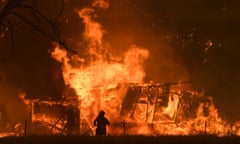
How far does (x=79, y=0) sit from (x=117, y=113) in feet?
23.5

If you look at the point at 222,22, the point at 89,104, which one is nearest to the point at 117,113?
the point at 89,104

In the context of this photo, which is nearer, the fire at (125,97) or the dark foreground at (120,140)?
the dark foreground at (120,140)

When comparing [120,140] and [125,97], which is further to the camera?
[125,97]

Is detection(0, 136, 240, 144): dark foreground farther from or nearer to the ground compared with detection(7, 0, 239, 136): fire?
nearer to the ground

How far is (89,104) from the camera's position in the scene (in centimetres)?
2764

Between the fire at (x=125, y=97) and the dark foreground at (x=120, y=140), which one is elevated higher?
the fire at (x=125, y=97)

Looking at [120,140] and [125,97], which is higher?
[125,97]

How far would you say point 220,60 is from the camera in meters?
29.1

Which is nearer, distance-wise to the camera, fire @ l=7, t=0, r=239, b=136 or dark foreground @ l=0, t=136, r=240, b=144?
dark foreground @ l=0, t=136, r=240, b=144

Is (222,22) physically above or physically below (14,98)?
above

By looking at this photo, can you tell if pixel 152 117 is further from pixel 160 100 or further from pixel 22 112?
pixel 22 112

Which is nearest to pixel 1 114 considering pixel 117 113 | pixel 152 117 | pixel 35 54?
pixel 35 54

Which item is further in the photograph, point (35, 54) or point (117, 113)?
point (35, 54)

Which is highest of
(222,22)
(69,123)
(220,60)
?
(222,22)
